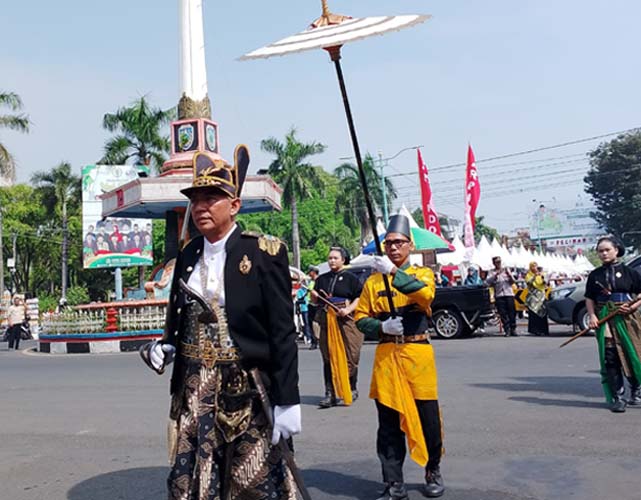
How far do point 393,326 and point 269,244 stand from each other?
5.05 feet

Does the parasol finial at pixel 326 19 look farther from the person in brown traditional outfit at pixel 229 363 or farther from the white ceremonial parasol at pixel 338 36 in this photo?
the person in brown traditional outfit at pixel 229 363

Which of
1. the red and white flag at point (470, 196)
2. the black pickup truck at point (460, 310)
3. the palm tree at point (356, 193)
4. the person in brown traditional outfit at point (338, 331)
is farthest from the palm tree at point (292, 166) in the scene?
the person in brown traditional outfit at point (338, 331)

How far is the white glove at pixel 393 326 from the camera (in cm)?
495

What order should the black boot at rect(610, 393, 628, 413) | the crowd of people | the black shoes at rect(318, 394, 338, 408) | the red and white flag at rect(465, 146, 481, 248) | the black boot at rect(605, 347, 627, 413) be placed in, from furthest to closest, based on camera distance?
the crowd of people
the red and white flag at rect(465, 146, 481, 248)
the black shoes at rect(318, 394, 338, 408)
the black boot at rect(605, 347, 627, 413)
the black boot at rect(610, 393, 628, 413)

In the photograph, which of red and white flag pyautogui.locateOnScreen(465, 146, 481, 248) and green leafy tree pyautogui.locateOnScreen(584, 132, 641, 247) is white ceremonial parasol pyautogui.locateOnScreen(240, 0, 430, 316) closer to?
red and white flag pyautogui.locateOnScreen(465, 146, 481, 248)

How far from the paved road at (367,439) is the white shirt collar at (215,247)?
2151 millimetres

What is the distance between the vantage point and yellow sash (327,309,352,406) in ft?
28.1

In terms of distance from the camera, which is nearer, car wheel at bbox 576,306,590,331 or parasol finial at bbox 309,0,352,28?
parasol finial at bbox 309,0,352,28

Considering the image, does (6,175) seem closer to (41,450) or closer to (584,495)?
(41,450)

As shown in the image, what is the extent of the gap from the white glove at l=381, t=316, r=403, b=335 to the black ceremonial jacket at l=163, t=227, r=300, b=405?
4.80 feet

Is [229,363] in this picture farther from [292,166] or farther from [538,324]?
[292,166]

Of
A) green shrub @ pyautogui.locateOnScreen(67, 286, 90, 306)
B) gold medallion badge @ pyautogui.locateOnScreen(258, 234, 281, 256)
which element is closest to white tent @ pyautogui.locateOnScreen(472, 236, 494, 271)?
green shrub @ pyautogui.locateOnScreen(67, 286, 90, 306)

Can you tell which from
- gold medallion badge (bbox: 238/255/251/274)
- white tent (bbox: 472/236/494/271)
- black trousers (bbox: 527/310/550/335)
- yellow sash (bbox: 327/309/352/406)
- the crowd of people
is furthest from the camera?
the crowd of people

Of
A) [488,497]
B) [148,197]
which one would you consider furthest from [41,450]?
[148,197]
